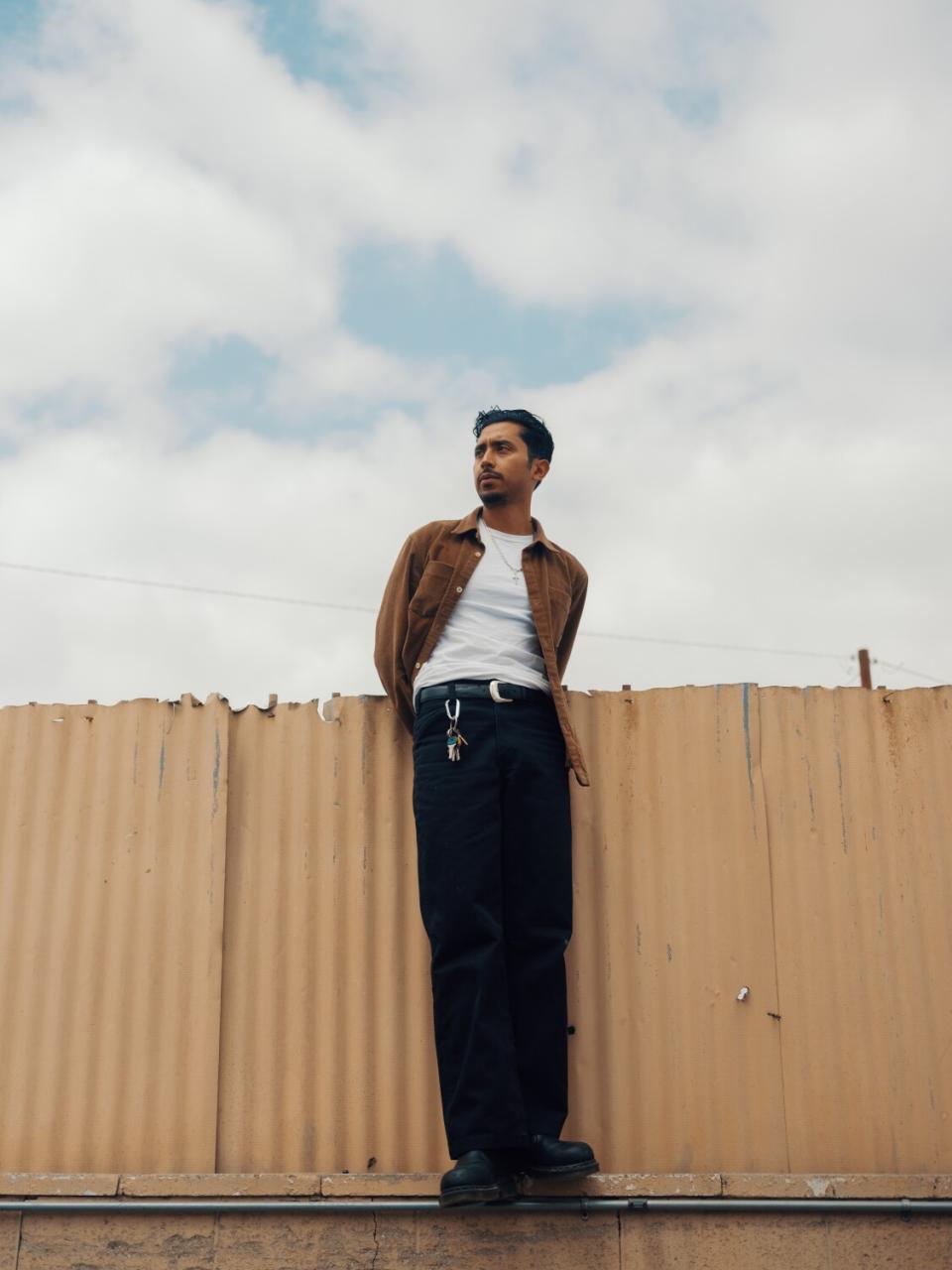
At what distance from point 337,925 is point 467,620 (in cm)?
112

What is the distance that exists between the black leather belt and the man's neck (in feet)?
2.10

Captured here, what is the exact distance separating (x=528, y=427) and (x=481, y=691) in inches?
41.1

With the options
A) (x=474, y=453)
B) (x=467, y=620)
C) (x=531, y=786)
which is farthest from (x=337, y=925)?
(x=474, y=453)

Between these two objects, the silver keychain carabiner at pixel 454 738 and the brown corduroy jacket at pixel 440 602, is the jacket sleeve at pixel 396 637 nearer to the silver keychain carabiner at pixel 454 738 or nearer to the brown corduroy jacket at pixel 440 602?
the brown corduroy jacket at pixel 440 602

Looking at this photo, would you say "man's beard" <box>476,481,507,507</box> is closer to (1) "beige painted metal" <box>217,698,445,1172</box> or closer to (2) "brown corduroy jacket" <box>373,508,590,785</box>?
(2) "brown corduroy jacket" <box>373,508,590,785</box>

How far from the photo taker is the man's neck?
484cm

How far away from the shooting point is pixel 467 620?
4633mm

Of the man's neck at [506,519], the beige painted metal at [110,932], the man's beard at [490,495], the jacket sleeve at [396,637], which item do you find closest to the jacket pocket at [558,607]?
the man's neck at [506,519]

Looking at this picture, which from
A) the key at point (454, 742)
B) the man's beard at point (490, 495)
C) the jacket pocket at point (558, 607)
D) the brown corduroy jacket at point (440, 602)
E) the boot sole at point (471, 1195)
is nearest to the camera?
the boot sole at point (471, 1195)

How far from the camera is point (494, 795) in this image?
4340mm

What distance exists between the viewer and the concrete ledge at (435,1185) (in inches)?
164

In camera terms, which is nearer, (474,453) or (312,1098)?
(312,1098)

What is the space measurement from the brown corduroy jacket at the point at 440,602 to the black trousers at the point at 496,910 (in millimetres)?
131

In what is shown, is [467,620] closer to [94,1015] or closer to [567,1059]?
[567,1059]
